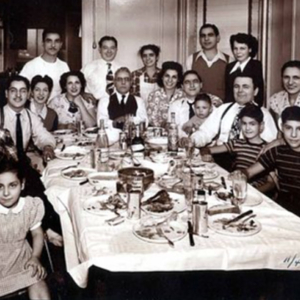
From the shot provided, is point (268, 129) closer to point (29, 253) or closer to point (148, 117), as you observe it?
point (148, 117)

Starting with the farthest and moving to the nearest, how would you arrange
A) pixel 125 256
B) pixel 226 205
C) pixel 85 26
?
pixel 85 26, pixel 226 205, pixel 125 256

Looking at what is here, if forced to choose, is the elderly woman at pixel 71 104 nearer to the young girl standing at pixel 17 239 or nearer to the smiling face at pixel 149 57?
the smiling face at pixel 149 57

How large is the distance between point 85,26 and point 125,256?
12.4 feet

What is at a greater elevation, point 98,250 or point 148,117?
point 148,117

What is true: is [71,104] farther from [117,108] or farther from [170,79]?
[170,79]

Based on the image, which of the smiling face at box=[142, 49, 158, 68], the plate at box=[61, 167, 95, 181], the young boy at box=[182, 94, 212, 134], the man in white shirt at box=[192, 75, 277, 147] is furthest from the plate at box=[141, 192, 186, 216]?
the smiling face at box=[142, 49, 158, 68]

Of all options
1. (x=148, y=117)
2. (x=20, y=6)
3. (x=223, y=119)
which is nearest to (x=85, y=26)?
(x=148, y=117)

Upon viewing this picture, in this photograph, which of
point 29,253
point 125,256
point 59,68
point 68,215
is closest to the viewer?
point 125,256

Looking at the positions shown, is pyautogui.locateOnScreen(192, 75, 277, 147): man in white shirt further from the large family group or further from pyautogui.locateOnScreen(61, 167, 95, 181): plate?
pyautogui.locateOnScreen(61, 167, 95, 181): plate

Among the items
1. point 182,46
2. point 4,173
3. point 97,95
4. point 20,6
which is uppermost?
point 20,6

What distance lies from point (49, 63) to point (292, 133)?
2.53m

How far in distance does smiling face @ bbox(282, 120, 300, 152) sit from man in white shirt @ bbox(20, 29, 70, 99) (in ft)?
7.87

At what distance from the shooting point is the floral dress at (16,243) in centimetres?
157

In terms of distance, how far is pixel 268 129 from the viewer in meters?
3.06
